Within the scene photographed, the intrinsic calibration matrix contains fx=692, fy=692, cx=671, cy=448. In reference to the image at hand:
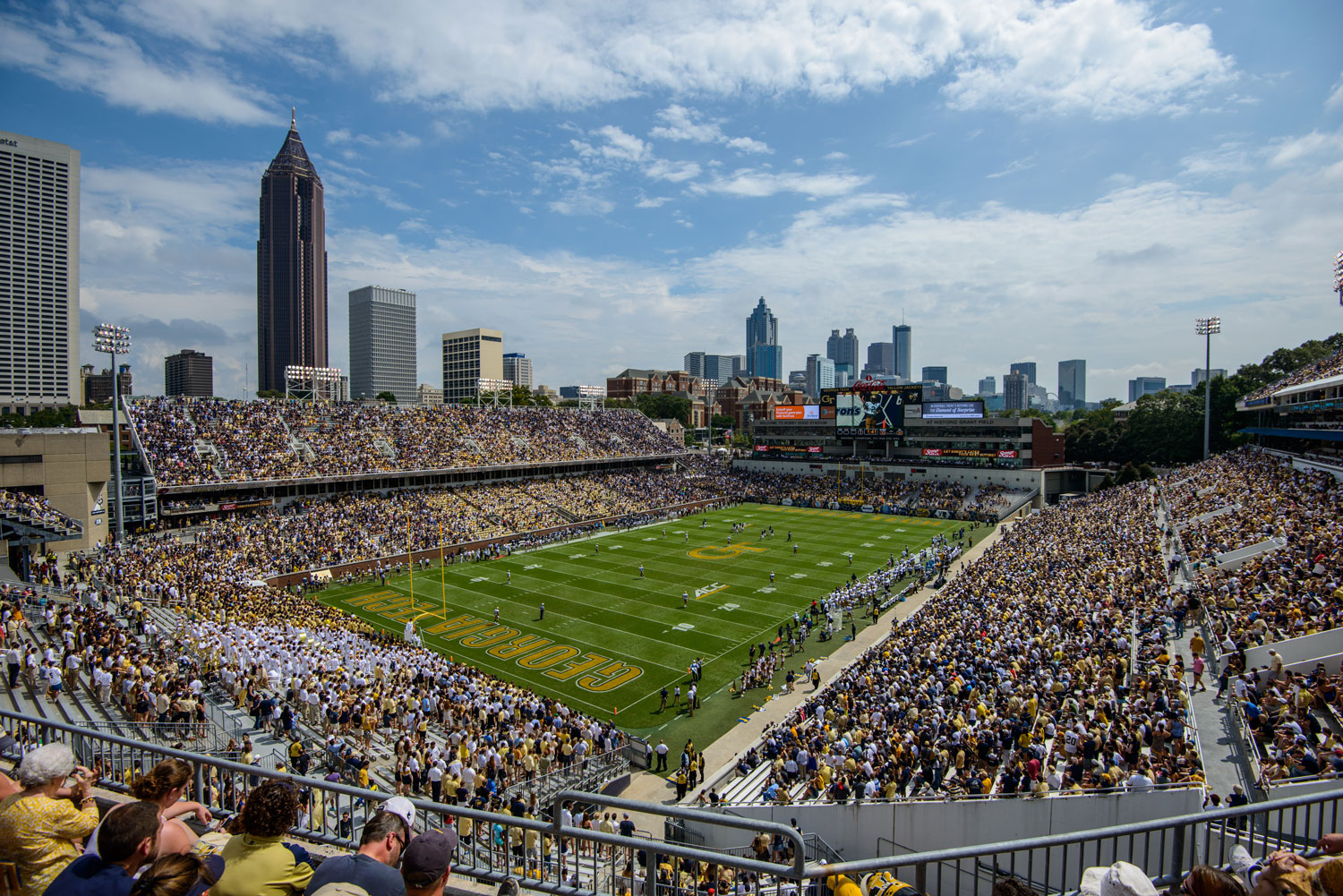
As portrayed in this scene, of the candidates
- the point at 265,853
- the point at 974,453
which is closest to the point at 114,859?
the point at 265,853

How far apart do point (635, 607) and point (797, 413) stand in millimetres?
45216

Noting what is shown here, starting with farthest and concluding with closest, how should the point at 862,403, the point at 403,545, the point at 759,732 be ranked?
the point at 862,403
the point at 403,545
the point at 759,732

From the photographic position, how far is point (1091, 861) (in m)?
9.27

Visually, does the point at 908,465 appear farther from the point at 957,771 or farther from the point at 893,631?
the point at 957,771

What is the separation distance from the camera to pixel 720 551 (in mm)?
45812

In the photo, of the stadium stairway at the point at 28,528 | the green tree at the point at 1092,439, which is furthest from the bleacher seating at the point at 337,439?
the green tree at the point at 1092,439

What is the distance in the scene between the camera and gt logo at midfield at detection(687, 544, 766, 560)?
44.3 metres

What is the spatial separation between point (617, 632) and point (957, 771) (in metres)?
18.4

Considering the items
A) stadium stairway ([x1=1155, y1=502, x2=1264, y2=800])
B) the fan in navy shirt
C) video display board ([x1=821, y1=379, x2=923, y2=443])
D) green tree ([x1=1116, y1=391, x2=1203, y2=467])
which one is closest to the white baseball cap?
the fan in navy shirt

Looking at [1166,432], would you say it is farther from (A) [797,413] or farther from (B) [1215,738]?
(B) [1215,738]

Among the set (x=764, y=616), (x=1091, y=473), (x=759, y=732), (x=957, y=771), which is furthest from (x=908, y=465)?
(x=957, y=771)

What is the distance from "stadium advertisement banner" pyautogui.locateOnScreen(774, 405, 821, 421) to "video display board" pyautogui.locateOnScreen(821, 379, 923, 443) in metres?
4.83

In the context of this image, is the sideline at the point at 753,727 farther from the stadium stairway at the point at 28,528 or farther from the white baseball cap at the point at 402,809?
the stadium stairway at the point at 28,528

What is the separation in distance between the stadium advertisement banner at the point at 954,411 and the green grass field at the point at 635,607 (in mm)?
16074
